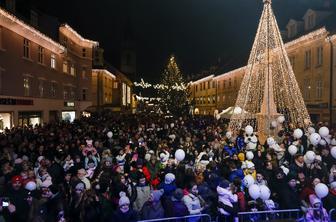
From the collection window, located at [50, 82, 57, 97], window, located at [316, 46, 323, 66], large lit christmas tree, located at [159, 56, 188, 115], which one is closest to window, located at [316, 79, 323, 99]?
window, located at [316, 46, 323, 66]

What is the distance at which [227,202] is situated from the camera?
7277 mm

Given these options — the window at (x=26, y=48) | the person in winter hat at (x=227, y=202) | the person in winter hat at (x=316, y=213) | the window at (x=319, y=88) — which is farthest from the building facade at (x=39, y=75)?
the window at (x=319, y=88)

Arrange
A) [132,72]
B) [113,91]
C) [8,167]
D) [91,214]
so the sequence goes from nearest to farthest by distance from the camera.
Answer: [91,214]
[8,167]
[113,91]
[132,72]

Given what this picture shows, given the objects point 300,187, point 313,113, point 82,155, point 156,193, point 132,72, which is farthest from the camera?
point 132,72

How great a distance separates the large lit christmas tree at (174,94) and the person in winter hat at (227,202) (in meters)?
41.2

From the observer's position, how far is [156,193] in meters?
7.54

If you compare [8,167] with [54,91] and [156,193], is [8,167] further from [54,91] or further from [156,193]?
[54,91]

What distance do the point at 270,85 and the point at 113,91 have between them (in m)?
47.4

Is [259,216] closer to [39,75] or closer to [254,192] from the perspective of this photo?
[254,192]

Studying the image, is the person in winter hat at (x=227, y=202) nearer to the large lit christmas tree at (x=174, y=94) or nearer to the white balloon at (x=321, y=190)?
the white balloon at (x=321, y=190)

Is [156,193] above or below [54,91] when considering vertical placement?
below

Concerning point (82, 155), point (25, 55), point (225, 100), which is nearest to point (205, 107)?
point (225, 100)

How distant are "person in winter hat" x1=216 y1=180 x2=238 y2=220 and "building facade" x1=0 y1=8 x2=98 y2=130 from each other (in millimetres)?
17507

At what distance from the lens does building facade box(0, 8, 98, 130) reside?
22859mm
